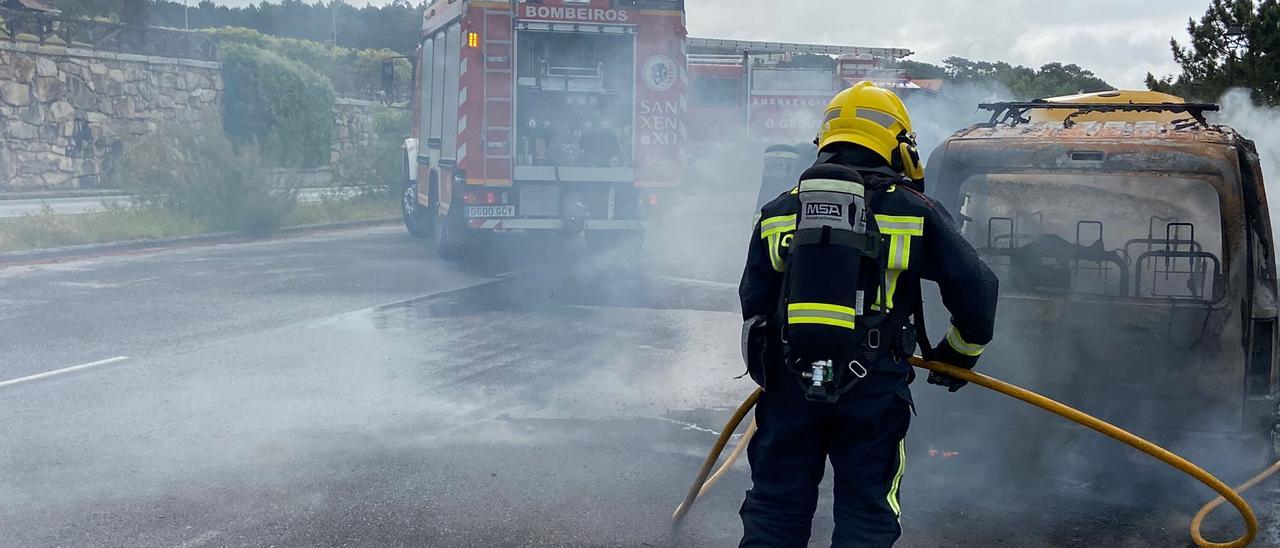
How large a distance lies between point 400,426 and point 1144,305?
12.1 feet

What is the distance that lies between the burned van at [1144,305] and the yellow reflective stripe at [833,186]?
2.17 m

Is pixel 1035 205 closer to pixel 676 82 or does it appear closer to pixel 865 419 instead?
pixel 865 419

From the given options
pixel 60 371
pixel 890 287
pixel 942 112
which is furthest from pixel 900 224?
pixel 942 112

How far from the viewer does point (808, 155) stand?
11.4 m

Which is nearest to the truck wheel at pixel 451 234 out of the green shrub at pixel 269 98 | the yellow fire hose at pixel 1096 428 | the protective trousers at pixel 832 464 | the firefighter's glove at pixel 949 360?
the yellow fire hose at pixel 1096 428

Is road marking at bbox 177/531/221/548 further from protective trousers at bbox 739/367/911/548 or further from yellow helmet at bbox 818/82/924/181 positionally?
yellow helmet at bbox 818/82/924/181

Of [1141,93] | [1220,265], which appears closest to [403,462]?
[1220,265]

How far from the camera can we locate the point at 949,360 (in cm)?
381

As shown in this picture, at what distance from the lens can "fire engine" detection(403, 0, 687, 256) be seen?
1352 centimetres

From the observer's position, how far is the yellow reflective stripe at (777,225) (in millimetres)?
3480

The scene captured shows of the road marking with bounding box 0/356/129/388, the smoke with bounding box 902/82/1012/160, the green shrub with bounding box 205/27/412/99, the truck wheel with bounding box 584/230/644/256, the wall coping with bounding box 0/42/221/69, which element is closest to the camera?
the road marking with bounding box 0/356/129/388

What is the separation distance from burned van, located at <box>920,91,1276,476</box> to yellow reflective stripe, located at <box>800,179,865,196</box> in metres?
2.17

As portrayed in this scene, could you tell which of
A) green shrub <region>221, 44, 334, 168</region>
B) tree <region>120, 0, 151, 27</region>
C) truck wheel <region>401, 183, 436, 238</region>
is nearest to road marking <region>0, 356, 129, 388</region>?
truck wheel <region>401, 183, 436, 238</region>

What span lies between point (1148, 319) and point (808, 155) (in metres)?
6.48
